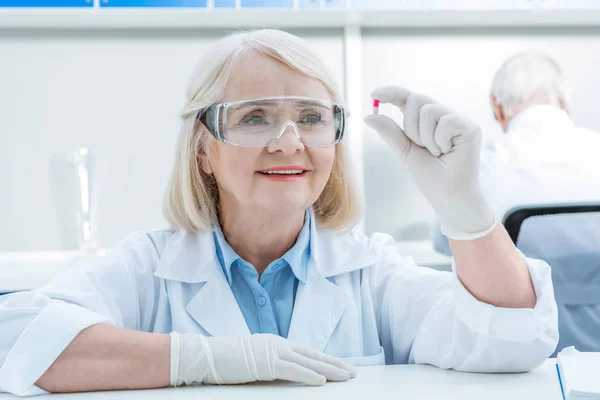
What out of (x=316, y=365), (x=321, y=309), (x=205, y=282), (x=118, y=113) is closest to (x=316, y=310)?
(x=321, y=309)

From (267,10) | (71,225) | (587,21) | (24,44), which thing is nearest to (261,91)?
(267,10)

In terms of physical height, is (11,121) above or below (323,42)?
below

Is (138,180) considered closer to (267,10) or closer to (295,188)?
(267,10)

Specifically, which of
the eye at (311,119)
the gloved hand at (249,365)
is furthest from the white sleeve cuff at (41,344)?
the eye at (311,119)

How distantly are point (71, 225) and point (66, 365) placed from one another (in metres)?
1.80

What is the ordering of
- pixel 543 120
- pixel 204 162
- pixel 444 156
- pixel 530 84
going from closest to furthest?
1. pixel 444 156
2. pixel 204 162
3. pixel 543 120
4. pixel 530 84

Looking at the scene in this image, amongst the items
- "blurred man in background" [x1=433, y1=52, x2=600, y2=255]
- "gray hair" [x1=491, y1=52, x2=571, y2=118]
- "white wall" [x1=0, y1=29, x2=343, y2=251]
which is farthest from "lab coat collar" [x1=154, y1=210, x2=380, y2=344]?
"gray hair" [x1=491, y1=52, x2=571, y2=118]

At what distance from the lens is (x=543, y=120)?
9.08 ft

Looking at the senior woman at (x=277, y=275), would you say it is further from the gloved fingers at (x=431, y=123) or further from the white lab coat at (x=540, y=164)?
the white lab coat at (x=540, y=164)

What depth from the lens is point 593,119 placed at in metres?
3.31

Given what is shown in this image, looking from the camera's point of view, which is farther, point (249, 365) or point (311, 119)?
point (311, 119)

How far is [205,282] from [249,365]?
41cm

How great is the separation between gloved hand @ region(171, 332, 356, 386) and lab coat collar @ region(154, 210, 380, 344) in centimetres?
28

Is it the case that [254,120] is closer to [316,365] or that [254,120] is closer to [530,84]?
[316,365]
